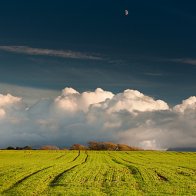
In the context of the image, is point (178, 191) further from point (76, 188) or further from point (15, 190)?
point (15, 190)

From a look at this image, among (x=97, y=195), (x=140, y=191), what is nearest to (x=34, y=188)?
(x=97, y=195)

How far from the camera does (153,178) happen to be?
145ft

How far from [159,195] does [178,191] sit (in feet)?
11.2

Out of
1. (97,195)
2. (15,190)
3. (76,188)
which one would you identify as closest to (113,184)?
(76,188)

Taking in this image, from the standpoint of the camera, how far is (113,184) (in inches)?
1480

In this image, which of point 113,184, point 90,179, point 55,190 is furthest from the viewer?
point 90,179

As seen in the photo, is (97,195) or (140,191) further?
(140,191)

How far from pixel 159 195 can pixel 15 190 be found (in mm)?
12036

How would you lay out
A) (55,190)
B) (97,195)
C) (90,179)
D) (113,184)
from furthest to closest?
1. (90,179)
2. (113,184)
3. (55,190)
4. (97,195)

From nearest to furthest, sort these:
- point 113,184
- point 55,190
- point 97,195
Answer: point 97,195
point 55,190
point 113,184

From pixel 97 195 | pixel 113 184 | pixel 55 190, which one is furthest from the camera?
pixel 113 184

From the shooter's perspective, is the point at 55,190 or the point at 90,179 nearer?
the point at 55,190

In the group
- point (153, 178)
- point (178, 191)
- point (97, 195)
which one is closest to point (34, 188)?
point (97, 195)

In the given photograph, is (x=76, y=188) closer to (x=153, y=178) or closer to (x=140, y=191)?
(x=140, y=191)
